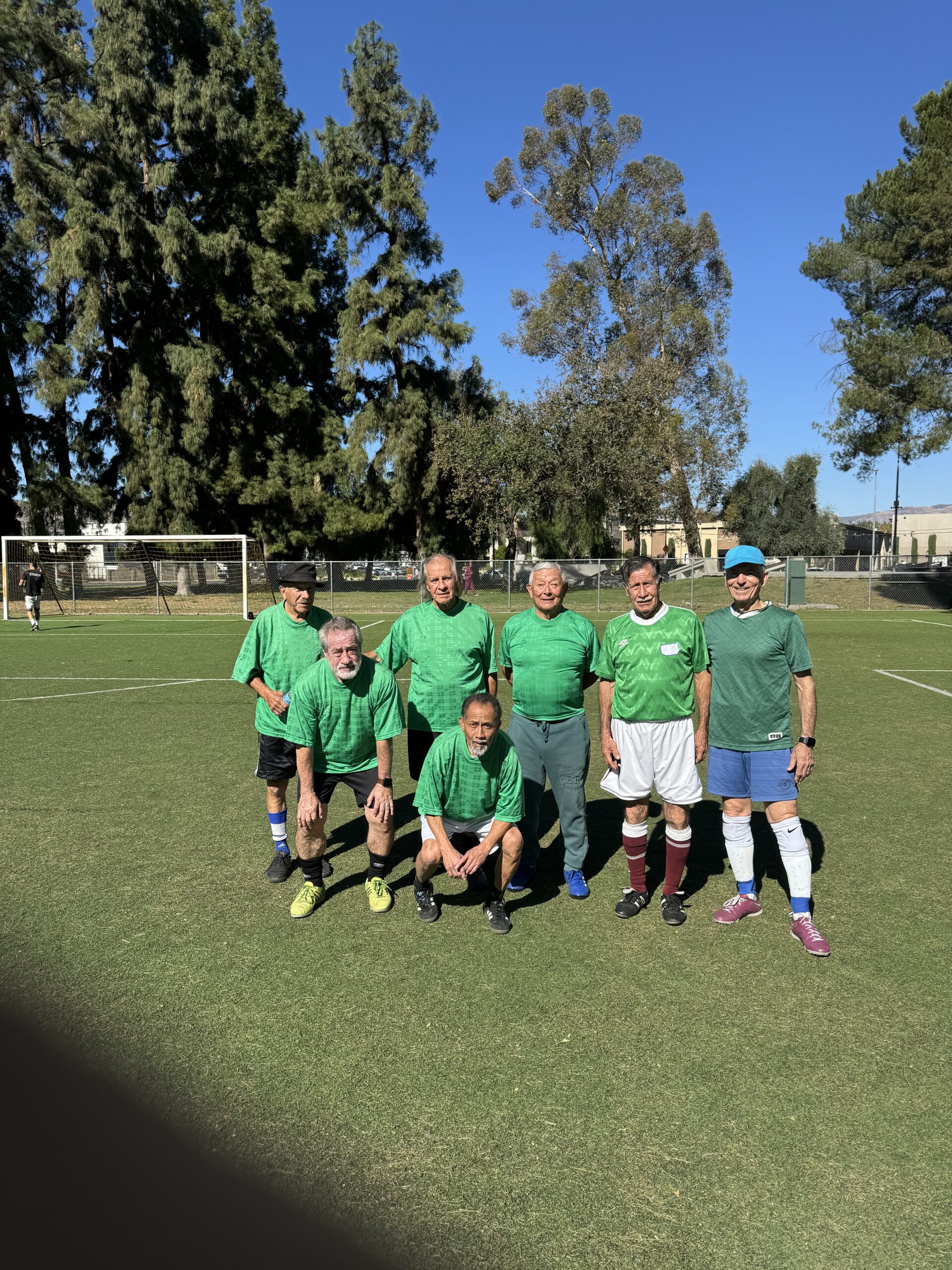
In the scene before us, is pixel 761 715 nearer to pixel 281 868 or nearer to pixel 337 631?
pixel 337 631

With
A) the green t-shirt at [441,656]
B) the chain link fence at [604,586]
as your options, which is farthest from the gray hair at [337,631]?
the chain link fence at [604,586]

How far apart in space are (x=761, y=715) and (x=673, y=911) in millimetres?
1124

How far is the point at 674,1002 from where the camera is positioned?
367cm

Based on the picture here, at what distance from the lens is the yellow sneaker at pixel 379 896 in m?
4.70

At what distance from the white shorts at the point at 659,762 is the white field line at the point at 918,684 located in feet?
29.4

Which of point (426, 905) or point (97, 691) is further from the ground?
point (426, 905)

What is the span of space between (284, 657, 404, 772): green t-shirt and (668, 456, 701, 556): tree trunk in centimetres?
3687

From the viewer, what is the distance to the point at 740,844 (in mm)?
4477

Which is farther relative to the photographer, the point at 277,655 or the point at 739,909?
the point at 277,655

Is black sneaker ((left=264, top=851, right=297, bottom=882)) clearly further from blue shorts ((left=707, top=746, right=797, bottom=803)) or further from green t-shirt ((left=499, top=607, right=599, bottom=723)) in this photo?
blue shorts ((left=707, top=746, right=797, bottom=803))

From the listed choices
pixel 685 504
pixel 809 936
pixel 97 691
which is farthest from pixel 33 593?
pixel 685 504

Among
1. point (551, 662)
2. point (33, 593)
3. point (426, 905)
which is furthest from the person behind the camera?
point (33, 593)

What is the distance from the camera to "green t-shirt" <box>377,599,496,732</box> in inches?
189

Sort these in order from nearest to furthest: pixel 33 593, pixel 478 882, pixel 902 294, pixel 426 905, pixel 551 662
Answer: pixel 426 905, pixel 551 662, pixel 478 882, pixel 33 593, pixel 902 294
